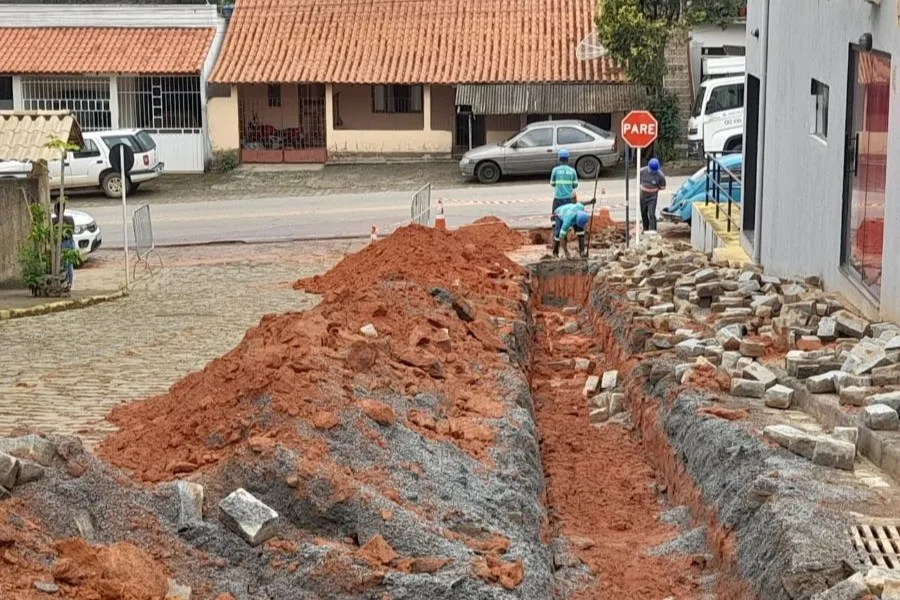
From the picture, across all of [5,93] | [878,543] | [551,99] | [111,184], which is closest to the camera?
[878,543]

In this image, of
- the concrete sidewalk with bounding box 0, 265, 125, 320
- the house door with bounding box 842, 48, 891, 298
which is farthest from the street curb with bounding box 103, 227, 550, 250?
the house door with bounding box 842, 48, 891, 298

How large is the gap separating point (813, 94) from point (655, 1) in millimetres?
20198

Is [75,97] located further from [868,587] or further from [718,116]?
[868,587]

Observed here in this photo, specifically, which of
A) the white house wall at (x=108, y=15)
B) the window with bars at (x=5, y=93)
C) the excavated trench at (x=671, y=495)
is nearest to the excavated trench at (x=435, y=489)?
the excavated trench at (x=671, y=495)

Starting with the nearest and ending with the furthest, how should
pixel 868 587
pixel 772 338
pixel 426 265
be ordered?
pixel 868 587 → pixel 772 338 → pixel 426 265

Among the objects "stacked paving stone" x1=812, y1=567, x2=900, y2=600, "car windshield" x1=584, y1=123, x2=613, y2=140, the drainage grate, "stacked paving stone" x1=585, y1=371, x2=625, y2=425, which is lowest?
"stacked paving stone" x1=585, y1=371, x2=625, y2=425

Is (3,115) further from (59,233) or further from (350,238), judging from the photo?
(350,238)

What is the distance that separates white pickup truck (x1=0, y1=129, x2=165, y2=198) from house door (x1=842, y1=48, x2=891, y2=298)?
21872mm

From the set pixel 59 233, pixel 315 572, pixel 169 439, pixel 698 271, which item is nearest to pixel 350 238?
pixel 59 233

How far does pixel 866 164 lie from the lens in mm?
15266

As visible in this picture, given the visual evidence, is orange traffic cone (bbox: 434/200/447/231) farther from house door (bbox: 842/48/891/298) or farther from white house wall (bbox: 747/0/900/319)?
house door (bbox: 842/48/891/298)

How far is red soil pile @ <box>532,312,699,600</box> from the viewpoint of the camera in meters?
10.5

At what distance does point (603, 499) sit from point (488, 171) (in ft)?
75.3

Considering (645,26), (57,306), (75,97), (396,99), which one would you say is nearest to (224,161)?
(75,97)
